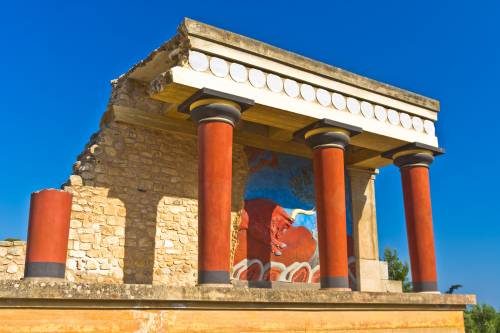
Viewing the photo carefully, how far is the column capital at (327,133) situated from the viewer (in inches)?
383

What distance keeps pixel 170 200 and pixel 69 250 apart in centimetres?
218

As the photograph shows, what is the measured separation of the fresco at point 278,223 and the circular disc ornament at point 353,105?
2.28m

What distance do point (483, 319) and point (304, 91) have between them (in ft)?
82.1

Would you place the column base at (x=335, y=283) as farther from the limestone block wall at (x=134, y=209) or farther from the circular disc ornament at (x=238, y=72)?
the circular disc ornament at (x=238, y=72)

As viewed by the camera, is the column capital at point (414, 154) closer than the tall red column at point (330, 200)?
No

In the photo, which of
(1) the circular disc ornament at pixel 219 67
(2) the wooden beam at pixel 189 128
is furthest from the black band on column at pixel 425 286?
(1) the circular disc ornament at pixel 219 67

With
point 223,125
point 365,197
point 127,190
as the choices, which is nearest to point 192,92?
point 223,125

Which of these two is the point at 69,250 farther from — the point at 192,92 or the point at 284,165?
the point at 284,165

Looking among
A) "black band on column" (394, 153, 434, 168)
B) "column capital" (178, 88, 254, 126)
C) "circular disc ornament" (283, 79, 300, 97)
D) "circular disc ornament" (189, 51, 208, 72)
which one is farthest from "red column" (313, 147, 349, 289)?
"circular disc ornament" (189, 51, 208, 72)

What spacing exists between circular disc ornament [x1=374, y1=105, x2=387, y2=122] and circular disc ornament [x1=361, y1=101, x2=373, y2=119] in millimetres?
149

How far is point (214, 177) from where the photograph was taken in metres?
7.97

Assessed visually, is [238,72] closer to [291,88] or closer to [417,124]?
[291,88]

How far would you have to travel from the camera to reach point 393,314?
8.43 metres

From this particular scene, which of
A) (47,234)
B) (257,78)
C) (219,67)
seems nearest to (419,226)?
(257,78)
